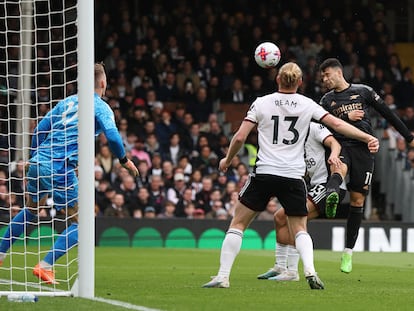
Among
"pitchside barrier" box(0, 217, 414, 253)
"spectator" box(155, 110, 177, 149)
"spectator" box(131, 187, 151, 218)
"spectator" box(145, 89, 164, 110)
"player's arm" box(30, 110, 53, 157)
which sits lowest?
"pitchside barrier" box(0, 217, 414, 253)

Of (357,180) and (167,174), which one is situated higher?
(357,180)

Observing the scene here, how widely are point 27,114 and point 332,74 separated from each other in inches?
185

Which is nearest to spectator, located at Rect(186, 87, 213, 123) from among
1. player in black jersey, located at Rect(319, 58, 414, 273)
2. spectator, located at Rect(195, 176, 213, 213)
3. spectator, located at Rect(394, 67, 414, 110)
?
spectator, located at Rect(195, 176, 213, 213)

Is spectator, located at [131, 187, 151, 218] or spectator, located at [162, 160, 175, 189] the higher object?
spectator, located at [162, 160, 175, 189]

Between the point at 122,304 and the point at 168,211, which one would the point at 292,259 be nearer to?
the point at 122,304

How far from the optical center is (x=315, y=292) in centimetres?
902

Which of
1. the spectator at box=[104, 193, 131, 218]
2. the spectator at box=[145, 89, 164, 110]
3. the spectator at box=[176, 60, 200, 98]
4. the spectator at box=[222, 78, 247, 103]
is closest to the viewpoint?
the spectator at box=[104, 193, 131, 218]

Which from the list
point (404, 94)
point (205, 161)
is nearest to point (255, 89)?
point (205, 161)

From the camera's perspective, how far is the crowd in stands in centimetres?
2042

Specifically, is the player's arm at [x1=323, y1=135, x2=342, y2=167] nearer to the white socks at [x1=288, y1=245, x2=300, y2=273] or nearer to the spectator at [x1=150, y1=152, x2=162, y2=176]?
the white socks at [x1=288, y1=245, x2=300, y2=273]

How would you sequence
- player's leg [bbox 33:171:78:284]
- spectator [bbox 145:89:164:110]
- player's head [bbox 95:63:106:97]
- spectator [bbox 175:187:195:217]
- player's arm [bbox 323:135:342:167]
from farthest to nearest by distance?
1. spectator [bbox 145:89:164:110]
2. spectator [bbox 175:187:195:217]
3. player's arm [bbox 323:135:342:167]
4. player's leg [bbox 33:171:78:284]
5. player's head [bbox 95:63:106:97]

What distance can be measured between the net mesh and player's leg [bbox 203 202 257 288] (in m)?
1.44

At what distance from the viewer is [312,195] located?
36.6ft

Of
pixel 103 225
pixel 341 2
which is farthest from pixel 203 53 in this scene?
pixel 103 225
